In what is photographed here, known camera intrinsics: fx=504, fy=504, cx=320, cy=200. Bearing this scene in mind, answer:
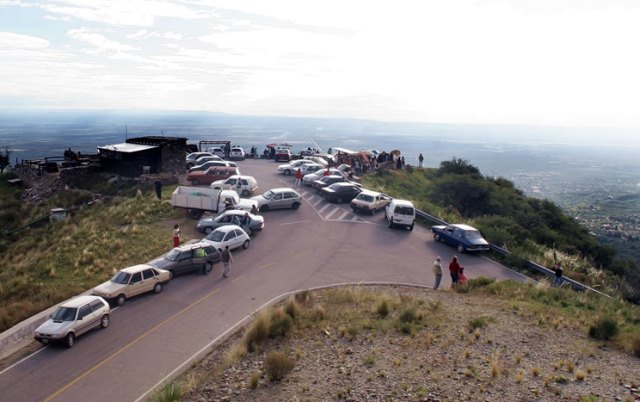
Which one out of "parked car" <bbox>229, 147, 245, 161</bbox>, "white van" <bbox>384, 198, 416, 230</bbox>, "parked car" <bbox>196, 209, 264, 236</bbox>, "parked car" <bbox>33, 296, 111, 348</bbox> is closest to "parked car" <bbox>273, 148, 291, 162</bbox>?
"parked car" <bbox>229, 147, 245, 161</bbox>

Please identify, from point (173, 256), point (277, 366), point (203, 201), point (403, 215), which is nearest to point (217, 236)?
point (173, 256)

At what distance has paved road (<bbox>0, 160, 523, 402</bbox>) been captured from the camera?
534 inches

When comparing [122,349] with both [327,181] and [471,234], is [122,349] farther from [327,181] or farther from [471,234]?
[327,181]

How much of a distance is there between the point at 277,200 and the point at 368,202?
597 centimetres

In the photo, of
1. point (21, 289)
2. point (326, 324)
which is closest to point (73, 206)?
point (21, 289)

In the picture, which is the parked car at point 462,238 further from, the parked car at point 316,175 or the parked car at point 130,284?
the parked car at point 130,284

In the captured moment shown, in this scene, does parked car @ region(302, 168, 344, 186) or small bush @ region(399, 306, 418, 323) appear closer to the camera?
small bush @ region(399, 306, 418, 323)

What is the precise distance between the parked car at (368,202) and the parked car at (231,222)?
7.84 meters

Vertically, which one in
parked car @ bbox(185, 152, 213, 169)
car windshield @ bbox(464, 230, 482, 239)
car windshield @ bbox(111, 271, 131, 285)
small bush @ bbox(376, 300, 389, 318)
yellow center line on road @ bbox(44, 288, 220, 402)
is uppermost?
parked car @ bbox(185, 152, 213, 169)

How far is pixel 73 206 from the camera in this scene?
3653cm

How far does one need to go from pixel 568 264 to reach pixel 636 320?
10095 millimetres

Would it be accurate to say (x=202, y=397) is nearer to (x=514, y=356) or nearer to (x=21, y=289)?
(x=514, y=356)

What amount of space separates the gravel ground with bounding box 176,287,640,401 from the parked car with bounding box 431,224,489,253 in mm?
9474

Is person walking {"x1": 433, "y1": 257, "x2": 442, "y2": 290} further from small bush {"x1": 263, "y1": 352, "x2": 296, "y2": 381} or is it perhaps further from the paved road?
small bush {"x1": 263, "y1": 352, "x2": 296, "y2": 381}
